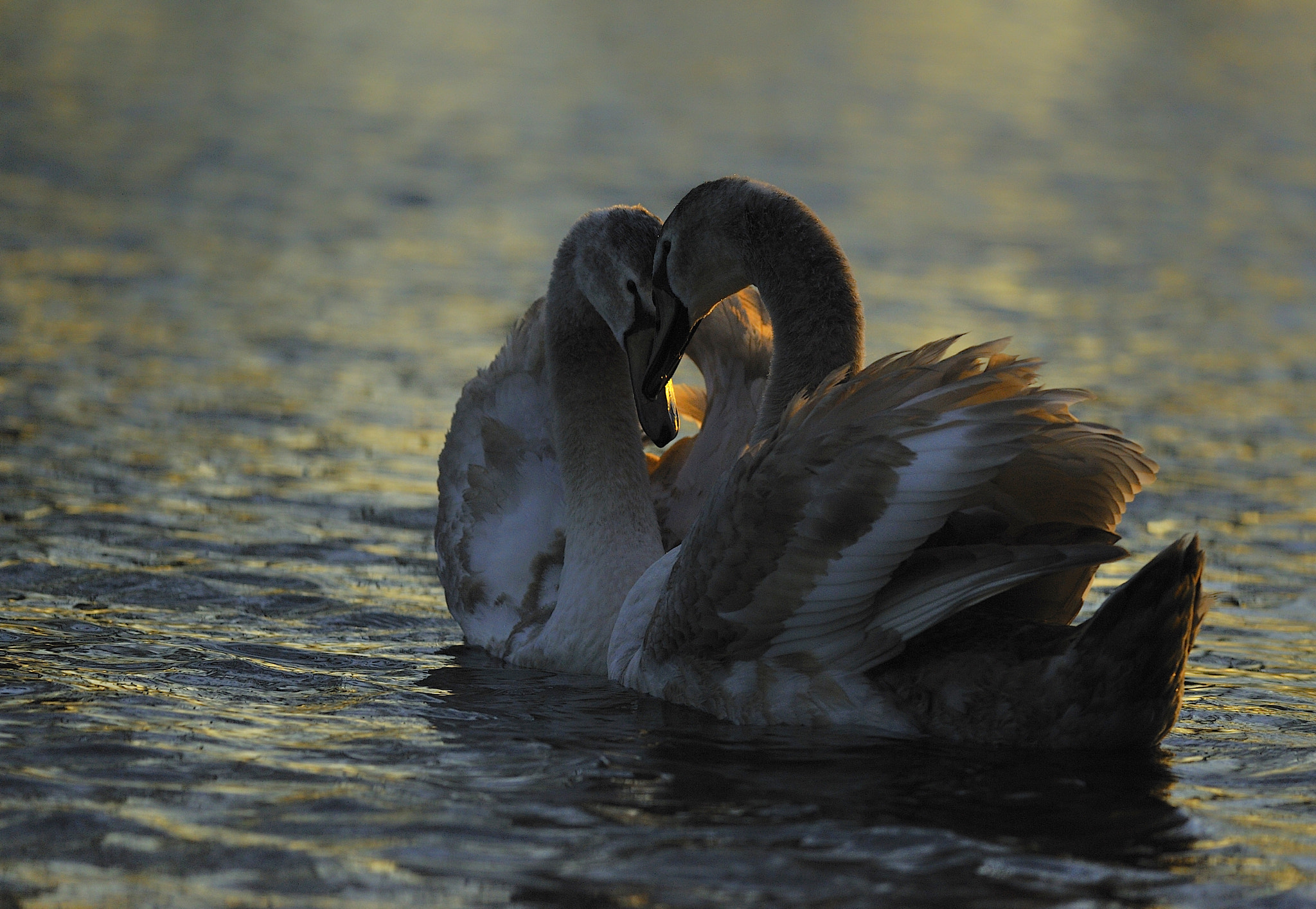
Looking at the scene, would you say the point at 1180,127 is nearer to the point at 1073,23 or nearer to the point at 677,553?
the point at 1073,23

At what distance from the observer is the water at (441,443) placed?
4414mm

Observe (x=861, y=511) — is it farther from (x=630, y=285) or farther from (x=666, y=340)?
(x=630, y=285)

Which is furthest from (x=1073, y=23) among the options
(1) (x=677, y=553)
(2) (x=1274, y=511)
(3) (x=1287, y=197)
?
(1) (x=677, y=553)

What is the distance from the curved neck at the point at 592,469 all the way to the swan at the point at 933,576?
32.6 inches

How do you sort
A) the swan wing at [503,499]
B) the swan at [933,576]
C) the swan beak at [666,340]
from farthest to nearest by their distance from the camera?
the swan wing at [503,499], the swan beak at [666,340], the swan at [933,576]

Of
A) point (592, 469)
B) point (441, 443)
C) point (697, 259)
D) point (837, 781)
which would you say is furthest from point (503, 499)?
point (837, 781)

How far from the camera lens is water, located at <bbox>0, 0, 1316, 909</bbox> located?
441 centimetres

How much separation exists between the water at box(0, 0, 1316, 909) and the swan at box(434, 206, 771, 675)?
0.30m

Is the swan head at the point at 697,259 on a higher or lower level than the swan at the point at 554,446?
higher

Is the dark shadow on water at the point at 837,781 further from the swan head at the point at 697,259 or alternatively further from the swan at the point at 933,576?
the swan head at the point at 697,259

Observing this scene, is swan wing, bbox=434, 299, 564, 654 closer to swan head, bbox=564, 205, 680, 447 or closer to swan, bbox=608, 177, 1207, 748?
swan head, bbox=564, 205, 680, 447

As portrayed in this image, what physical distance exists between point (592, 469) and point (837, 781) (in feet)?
7.28

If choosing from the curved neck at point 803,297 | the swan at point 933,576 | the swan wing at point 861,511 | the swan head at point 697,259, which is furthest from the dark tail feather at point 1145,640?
the swan head at point 697,259

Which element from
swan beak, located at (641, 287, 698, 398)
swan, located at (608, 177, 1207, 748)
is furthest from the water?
A: swan beak, located at (641, 287, 698, 398)
